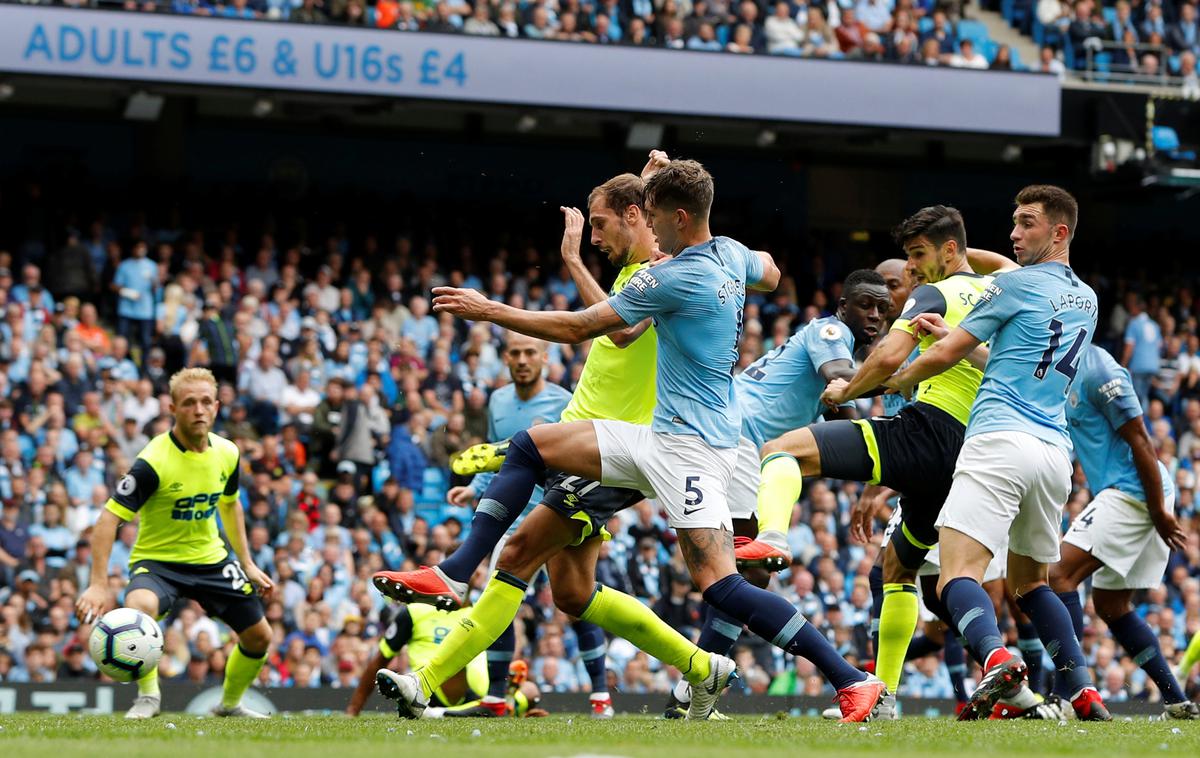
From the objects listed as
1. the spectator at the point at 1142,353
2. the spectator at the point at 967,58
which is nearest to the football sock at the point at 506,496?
the spectator at the point at 1142,353

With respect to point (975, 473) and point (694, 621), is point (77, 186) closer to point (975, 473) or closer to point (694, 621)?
point (694, 621)

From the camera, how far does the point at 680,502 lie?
788 cm

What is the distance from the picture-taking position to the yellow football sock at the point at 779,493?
9.17 metres

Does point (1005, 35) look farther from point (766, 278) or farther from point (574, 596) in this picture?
point (574, 596)

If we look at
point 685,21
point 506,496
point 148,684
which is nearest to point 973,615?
point 506,496

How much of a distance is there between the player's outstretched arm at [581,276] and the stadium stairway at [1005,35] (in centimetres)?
1782

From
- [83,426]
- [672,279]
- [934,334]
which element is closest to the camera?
[672,279]

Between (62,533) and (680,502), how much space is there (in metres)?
10.1

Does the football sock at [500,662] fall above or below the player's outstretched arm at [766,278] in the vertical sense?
below

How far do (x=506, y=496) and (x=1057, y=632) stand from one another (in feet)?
9.72

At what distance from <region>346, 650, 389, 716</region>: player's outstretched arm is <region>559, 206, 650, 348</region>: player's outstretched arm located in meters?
4.00

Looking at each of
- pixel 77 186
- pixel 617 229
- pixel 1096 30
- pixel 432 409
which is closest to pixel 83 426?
pixel 432 409

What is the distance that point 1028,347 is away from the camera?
832 centimetres

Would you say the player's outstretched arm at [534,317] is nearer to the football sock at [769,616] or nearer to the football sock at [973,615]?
the football sock at [769,616]
